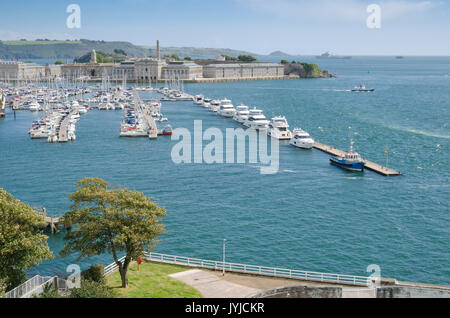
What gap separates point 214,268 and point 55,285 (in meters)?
9.41

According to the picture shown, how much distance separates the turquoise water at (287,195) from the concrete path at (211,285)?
789 cm

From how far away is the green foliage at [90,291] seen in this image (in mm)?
24656

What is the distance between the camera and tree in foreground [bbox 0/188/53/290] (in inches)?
1070

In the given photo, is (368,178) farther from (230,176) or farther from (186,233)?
(186,233)

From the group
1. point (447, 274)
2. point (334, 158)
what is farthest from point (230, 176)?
point (447, 274)

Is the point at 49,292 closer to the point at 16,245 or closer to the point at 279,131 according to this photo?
the point at 16,245

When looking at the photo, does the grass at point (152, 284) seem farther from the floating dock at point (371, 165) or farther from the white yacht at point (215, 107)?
the white yacht at point (215, 107)

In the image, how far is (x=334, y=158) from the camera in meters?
68.9

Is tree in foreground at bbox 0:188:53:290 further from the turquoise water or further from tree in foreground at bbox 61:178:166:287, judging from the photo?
the turquoise water

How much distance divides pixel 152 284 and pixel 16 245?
7596 mm

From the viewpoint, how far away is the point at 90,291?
82.0ft

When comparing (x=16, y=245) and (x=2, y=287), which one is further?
(x=16, y=245)

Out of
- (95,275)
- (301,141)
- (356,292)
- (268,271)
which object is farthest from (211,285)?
(301,141)
